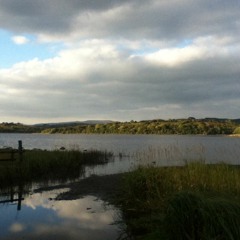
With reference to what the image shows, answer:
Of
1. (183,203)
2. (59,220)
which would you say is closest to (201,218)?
(183,203)

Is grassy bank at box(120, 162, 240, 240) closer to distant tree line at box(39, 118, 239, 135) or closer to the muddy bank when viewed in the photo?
the muddy bank

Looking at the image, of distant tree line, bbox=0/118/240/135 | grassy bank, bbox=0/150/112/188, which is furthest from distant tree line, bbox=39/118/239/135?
grassy bank, bbox=0/150/112/188

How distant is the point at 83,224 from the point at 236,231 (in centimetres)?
664

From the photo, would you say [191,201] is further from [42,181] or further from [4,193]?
[42,181]

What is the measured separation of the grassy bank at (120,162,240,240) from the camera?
7113 millimetres

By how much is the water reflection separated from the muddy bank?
0.68 meters

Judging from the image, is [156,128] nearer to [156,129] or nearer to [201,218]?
[156,129]

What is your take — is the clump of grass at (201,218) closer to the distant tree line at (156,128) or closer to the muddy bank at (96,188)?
the muddy bank at (96,188)

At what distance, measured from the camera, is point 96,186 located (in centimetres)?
2062

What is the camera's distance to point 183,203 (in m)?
7.73

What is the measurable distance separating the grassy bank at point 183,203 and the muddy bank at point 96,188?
92.0 inches

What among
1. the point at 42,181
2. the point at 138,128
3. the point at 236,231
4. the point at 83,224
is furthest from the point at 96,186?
the point at 138,128

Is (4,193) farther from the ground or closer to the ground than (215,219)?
closer to the ground

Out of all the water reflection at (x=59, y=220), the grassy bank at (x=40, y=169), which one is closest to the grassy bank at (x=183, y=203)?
the water reflection at (x=59, y=220)
